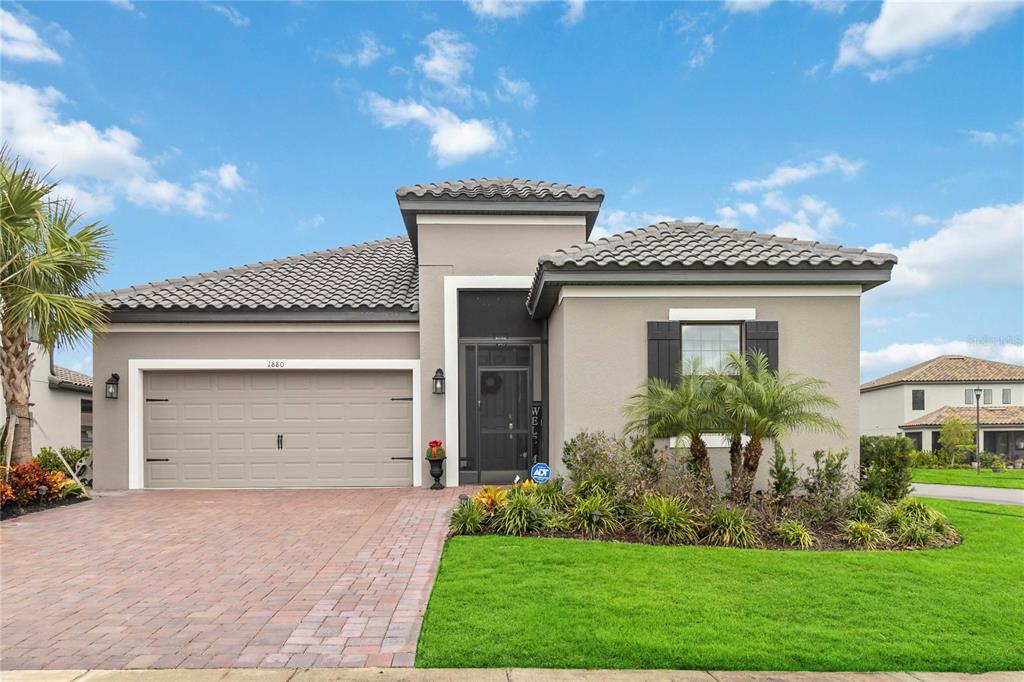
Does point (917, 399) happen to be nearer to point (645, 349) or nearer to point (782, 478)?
point (782, 478)

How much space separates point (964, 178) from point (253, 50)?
14934mm

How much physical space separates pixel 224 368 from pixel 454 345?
4770 millimetres

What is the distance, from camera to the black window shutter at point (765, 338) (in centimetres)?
962

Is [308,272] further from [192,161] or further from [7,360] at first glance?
[7,360]

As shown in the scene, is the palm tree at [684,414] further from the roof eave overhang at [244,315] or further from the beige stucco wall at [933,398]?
the beige stucco wall at [933,398]

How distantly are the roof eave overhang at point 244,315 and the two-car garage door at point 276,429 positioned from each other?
113 cm

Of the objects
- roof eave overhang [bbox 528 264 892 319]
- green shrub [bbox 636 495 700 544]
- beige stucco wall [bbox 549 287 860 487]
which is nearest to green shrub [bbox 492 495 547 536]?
green shrub [bbox 636 495 700 544]

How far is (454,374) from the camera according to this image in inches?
493

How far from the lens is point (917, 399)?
41469mm

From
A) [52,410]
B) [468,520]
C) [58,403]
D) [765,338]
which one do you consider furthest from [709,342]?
[58,403]

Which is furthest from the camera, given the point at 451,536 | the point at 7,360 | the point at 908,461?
the point at 7,360

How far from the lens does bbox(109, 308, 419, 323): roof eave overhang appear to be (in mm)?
12359

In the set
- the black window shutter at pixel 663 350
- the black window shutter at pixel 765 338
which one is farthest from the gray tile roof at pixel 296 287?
the black window shutter at pixel 765 338

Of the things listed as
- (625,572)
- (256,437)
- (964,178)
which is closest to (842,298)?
(964,178)
